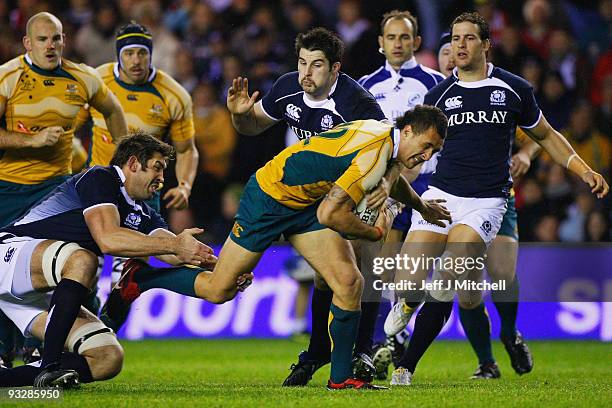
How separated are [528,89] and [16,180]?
4231mm

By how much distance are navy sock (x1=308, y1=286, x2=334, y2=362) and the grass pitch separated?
0.88 feet

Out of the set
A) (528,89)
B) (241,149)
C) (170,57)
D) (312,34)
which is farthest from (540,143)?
A: (170,57)

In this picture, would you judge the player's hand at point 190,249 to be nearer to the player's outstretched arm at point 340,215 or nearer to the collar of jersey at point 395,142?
the player's outstretched arm at point 340,215

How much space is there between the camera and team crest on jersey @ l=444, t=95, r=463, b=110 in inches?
347

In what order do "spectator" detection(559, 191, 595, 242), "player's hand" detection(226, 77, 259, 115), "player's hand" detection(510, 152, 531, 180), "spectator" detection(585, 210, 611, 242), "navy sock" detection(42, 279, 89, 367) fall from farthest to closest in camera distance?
"spectator" detection(559, 191, 595, 242), "spectator" detection(585, 210, 611, 242), "player's hand" detection(510, 152, 531, 180), "player's hand" detection(226, 77, 259, 115), "navy sock" detection(42, 279, 89, 367)

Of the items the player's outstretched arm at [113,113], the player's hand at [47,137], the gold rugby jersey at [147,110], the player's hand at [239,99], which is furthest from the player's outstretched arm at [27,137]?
the player's hand at [239,99]

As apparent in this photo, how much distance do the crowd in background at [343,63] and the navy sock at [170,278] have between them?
6.27 metres

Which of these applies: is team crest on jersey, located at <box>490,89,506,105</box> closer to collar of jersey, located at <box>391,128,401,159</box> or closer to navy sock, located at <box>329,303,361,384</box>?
collar of jersey, located at <box>391,128,401,159</box>

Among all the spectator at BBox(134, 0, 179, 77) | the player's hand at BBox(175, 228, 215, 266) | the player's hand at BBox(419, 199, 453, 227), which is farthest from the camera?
the spectator at BBox(134, 0, 179, 77)

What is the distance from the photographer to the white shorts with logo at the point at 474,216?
28.3 feet

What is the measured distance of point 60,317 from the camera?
6969 millimetres

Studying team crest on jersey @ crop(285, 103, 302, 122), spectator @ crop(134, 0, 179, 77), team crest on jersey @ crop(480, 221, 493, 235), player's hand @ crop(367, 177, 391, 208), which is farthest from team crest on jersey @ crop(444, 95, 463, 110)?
spectator @ crop(134, 0, 179, 77)

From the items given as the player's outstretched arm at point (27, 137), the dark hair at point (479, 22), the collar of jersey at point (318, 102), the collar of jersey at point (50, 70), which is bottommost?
the player's outstretched arm at point (27, 137)

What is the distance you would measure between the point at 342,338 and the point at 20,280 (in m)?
2.11
